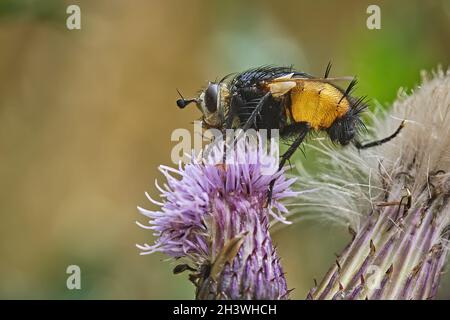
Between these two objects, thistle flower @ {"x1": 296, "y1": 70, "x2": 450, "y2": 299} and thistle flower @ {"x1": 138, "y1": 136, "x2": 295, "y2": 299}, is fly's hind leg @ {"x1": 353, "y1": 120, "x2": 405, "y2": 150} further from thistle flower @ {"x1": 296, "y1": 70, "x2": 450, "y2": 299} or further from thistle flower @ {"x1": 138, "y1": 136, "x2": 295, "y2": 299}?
thistle flower @ {"x1": 138, "y1": 136, "x2": 295, "y2": 299}

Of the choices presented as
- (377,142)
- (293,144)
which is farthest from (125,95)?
(293,144)

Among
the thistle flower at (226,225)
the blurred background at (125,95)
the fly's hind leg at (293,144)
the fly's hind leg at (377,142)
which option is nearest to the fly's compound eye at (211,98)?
the thistle flower at (226,225)

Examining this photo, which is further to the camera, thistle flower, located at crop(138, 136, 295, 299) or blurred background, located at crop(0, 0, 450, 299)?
blurred background, located at crop(0, 0, 450, 299)

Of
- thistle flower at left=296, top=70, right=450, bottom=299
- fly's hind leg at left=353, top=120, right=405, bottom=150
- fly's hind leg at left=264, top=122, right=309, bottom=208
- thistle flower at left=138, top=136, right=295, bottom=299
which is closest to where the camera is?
thistle flower at left=138, top=136, right=295, bottom=299

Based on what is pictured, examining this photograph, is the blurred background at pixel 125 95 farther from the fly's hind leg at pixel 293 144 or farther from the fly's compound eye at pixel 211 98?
the fly's compound eye at pixel 211 98

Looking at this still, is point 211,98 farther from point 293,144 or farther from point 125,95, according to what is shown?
point 125,95

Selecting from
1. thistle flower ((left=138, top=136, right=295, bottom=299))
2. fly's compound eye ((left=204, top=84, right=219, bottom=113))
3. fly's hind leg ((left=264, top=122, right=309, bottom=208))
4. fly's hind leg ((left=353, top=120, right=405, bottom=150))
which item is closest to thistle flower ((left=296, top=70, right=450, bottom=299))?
fly's hind leg ((left=353, top=120, right=405, bottom=150))
